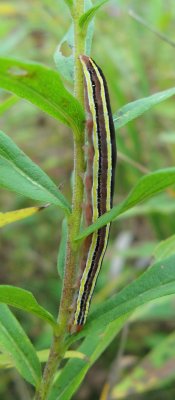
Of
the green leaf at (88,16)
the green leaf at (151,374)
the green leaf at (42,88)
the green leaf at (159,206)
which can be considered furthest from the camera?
the green leaf at (159,206)

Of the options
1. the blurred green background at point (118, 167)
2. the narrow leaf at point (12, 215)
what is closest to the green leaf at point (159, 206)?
the blurred green background at point (118, 167)

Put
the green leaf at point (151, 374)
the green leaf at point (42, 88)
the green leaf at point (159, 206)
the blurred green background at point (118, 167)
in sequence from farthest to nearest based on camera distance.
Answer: the blurred green background at point (118, 167)
the green leaf at point (159, 206)
the green leaf at point (151, 374)
the green leaf at point (42, 88)

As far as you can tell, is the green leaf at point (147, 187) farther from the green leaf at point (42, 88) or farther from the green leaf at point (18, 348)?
the green leaf at point (18, 348)

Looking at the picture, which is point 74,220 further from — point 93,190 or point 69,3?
point 69,3

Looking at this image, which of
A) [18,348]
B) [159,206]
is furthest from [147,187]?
[159,206]

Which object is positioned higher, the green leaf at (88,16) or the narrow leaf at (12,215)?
the green leaf at (88,16)

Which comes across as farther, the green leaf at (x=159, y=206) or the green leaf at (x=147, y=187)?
the green leaf at (x=159, y=206)

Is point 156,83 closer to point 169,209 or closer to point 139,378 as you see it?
point 169,209
